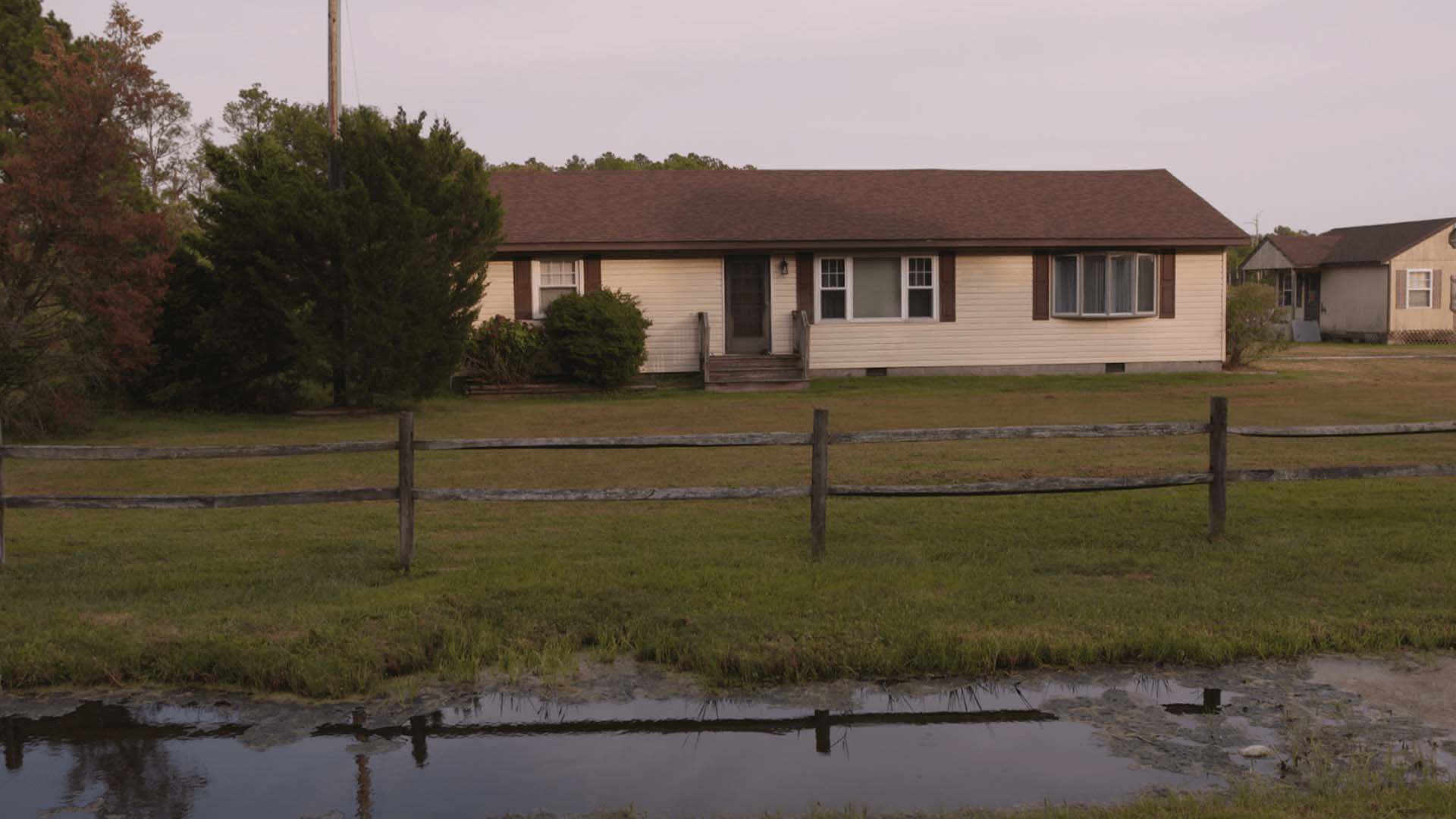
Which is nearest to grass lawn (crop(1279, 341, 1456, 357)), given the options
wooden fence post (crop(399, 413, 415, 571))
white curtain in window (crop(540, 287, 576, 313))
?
white curtain in window (crop(540, 287, 576, 313))

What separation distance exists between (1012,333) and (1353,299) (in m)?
22.5

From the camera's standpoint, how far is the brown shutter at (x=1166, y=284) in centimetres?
2923

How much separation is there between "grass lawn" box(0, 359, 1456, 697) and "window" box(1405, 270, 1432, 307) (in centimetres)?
3096

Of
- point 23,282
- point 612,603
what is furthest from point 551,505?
point 23,282

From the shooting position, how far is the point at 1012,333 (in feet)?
94.6

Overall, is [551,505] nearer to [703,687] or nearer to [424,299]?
[703,687]

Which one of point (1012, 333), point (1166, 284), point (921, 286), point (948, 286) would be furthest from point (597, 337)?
point (1166, 284)

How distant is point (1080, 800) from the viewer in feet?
17.7

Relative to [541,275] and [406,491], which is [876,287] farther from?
[406,491]

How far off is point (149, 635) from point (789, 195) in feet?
78.9

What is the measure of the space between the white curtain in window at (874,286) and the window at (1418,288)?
23447mm

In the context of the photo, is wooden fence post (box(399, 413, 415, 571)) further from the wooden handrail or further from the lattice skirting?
the lattice skirting

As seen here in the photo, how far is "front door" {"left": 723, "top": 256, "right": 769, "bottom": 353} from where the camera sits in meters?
28.3

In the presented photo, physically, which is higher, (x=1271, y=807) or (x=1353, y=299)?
(x=1353, y=299)
